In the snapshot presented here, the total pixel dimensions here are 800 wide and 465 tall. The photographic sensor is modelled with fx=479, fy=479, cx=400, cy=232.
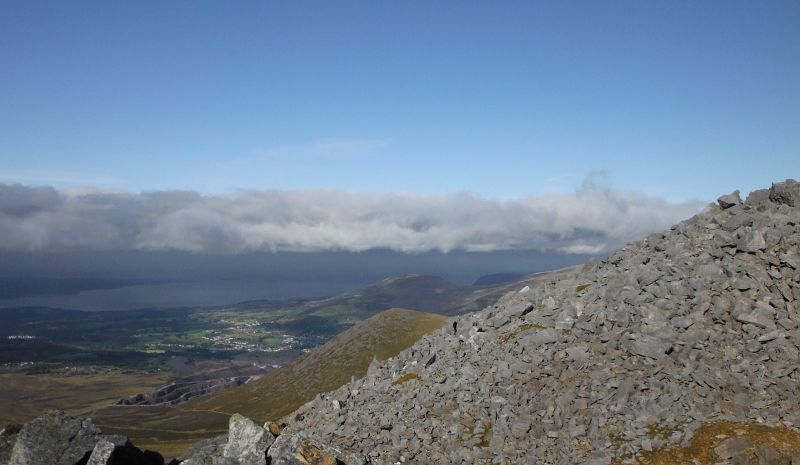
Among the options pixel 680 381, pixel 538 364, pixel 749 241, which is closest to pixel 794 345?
pixel 680 381

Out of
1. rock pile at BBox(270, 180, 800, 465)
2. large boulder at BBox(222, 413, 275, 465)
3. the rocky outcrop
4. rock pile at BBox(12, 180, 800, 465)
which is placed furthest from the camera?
rock pile at BBox(270, 180, 800, 465)

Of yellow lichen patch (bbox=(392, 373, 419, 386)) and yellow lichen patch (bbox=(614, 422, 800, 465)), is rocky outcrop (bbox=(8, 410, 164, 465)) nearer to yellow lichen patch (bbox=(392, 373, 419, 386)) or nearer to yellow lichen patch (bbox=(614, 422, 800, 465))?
yellow lichen patch (bbox=(614, 422, 800, 465))

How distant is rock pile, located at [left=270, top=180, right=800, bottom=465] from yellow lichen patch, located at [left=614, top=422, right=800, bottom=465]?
545mm

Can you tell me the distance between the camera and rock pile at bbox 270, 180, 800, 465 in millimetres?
31750

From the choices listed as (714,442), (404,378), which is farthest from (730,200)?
(404,378)

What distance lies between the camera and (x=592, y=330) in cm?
4028

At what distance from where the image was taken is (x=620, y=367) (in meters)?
35.7

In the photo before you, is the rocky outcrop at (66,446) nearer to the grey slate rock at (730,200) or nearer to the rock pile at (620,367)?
the rock pile at (620,367)

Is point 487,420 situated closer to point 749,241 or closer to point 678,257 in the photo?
point 678,257

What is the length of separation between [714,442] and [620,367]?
770 cm

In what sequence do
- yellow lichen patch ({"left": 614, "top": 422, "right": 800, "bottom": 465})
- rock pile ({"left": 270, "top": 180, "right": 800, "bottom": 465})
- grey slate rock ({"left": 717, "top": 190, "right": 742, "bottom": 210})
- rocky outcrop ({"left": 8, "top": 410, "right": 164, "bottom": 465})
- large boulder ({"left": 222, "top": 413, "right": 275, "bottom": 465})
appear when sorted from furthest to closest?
1. grey slate rock ({"left": 717, "top": 190, "right": 742, "bottom": 210})
2. rock pile ({"left": 270, "top": 180, "right": 800, "bottom": 465})
3. yellow lichen patch ({"left": 614, "top": 422, "right": 800, "bottom": 465})
4. large boulder ({"left": 222, "top": 413, "right": 275, "bottom": 465})
5. rocky outcrop ({"left": 8, "top": 410, "right": 164, "bottom": 465})

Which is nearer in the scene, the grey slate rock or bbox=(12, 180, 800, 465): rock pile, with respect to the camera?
bbox=(12, 180, 800, 465): rock pile

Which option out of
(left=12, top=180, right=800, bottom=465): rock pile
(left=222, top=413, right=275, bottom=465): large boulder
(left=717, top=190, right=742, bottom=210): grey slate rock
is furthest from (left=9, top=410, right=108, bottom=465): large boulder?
(left=717, top=190, right=742, bottom=210): grey slate rock

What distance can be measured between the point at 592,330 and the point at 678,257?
1232 cm
